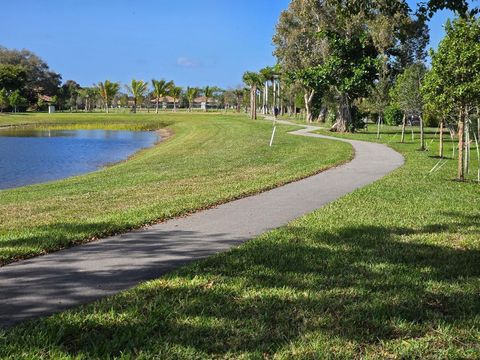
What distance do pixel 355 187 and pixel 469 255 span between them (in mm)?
5670

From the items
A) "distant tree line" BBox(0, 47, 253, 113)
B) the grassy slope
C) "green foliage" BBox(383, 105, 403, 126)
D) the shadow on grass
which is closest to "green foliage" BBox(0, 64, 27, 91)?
"distant tree line" BBox(0, 47, 253, 113)

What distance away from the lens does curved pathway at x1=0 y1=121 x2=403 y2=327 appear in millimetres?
4574

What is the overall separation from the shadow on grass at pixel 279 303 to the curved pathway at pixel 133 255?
28 cm

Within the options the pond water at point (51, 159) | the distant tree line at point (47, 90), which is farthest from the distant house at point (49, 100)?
the pond water at point (51, 159)

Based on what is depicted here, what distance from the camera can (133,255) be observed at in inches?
237

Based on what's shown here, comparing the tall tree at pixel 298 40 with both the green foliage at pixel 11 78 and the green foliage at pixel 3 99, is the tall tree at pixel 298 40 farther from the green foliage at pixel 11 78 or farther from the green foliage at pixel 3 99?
the green foliage at pixel 11 78

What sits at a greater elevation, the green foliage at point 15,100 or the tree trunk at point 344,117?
the green foliage at point 15,100

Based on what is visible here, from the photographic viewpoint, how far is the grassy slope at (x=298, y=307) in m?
3.61

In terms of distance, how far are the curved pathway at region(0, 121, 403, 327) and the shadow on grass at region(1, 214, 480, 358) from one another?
0.91 ft

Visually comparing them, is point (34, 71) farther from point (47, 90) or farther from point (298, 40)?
point (298, 40)

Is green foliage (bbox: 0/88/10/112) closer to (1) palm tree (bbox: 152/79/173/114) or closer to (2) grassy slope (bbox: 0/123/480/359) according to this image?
(1) palm tree (bbox: 152/79/173/114)

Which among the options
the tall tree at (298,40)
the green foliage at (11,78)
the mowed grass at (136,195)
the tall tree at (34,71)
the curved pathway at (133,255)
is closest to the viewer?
the curved pathway at (133,255)

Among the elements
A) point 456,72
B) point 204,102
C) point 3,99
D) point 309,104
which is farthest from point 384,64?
point 204,102

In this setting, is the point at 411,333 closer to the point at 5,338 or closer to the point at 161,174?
the point at 5,338
